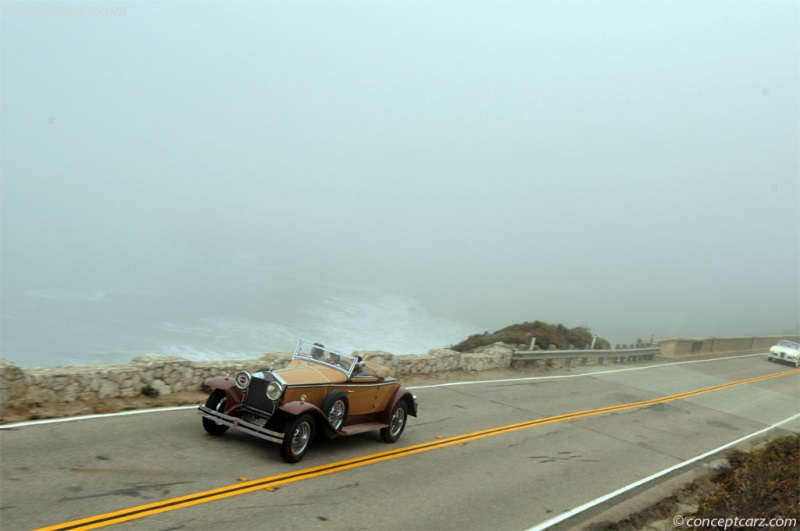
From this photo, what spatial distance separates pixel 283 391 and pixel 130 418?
10.1 ft

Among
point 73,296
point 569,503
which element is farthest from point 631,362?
point 73,296

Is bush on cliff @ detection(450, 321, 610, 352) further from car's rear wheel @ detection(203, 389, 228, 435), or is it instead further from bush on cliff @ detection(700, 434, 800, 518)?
car's rear wheel @ detection(203, 389, 228, 435)

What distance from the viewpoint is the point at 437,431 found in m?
12.7

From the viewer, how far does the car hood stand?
9.73 metres

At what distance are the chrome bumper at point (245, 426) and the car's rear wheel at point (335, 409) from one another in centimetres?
91

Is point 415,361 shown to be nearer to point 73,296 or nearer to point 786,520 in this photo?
point 786,520

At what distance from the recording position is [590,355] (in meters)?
27.7

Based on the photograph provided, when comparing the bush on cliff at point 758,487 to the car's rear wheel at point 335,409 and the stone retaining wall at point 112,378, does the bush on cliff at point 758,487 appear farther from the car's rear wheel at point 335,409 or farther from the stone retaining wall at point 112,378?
the stone retaining wall at point 112,378

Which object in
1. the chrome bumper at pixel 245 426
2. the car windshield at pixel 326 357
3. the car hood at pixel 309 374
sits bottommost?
the chrome bumper at pixel 245 426

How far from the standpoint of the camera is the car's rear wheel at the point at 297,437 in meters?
8.91

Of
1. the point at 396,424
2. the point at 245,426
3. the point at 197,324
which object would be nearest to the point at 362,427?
the point at 396,424

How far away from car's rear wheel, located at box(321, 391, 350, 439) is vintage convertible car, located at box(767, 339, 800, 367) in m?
39.4

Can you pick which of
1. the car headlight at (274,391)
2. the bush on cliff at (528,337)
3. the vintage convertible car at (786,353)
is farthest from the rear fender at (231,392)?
the vintage convertible car at (786,353)

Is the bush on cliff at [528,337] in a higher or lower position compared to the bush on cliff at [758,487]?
higher
